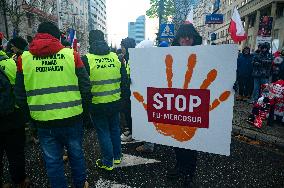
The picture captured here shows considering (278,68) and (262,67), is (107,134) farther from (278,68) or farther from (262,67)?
(262,67)

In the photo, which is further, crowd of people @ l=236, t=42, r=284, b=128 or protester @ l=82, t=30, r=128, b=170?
crowd of people @ l=236, t=42, r=284, b=128

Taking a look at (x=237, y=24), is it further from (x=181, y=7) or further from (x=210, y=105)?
(x=181, y=7)

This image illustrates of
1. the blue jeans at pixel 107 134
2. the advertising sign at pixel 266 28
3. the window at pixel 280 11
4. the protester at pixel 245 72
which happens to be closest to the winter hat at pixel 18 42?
the blue jeans at pixel 107 134

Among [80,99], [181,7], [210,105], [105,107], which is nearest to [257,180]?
[210,105]

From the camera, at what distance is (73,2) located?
2603 inches

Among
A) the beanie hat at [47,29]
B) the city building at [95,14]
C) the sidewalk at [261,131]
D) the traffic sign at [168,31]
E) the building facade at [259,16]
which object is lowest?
the sidewalk at [261,131]

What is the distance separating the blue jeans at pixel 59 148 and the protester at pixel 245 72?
920 centimetres

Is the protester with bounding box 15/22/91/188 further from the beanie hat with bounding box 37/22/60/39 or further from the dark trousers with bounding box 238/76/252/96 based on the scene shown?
the dark trousers with bounding box 238/76/252/96

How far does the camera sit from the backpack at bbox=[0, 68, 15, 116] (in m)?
3.49

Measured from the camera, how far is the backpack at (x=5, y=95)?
11.4 feet

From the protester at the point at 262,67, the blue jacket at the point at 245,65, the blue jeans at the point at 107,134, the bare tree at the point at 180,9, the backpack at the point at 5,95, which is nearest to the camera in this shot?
the backpack at the point at 5,95

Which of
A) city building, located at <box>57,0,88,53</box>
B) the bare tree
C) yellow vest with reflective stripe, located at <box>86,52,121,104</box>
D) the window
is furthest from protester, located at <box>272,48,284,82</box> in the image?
city building, located at <box>57,0,88,53</box>

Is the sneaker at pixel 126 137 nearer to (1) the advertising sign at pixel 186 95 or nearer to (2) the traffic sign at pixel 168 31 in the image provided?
(1) the advertising sign at pixel 186 95

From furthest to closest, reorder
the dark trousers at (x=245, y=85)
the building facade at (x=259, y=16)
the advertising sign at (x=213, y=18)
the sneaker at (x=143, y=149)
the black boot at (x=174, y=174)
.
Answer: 1. the building facade at (x=259, y=16)
2. the advertising sign at (x=213, y=18)
3. the dark trousers at (x=245, y=85)
4. the sneaker at (x=143, y=149)
5. the black boot at (x=174, y=174)
